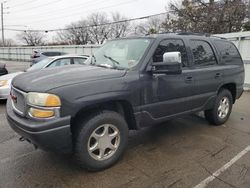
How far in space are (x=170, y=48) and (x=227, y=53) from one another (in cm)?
175

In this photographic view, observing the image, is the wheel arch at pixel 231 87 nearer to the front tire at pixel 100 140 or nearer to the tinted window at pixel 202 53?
the tinted window at pixel 202 53

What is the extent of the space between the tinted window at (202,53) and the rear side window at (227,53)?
0.31 metres

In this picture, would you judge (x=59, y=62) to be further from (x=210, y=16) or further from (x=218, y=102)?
(x=210, y=16)

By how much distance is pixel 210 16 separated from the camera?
1933 cm

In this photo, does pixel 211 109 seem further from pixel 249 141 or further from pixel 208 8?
pixel 208 8

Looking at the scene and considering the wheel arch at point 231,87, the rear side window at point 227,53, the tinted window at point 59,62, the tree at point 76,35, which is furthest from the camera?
the tree at point 76,35

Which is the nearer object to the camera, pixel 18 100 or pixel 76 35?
pixel 18 100

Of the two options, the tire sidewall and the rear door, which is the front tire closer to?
the rear door

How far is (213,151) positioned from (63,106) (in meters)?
2.51

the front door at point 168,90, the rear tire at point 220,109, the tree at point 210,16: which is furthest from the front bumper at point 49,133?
the tree at point 210,16

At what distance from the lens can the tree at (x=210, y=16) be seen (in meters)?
18.3

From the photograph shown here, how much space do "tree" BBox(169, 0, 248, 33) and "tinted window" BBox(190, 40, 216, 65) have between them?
16.3 m

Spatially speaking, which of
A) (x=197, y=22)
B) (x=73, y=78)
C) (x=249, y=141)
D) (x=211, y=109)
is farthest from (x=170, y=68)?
(x=197, y=22)

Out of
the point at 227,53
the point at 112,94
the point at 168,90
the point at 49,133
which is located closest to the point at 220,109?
the point at 227,53
